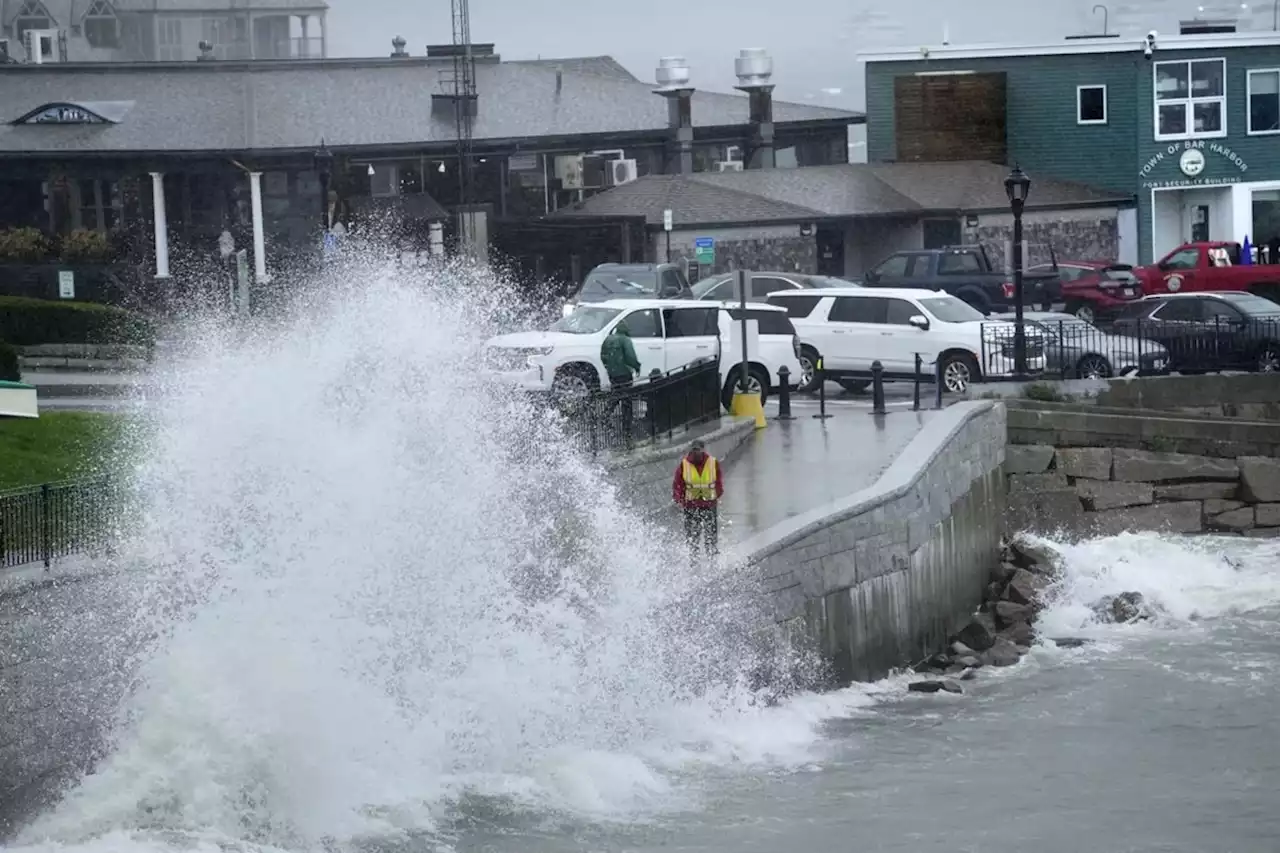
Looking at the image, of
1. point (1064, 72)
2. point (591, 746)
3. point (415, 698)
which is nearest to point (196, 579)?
point (415, 698)

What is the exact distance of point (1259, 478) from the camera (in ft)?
103

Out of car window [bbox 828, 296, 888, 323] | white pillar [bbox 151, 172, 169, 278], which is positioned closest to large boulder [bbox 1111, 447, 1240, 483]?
car window [bbox 828, 296, 888, 323]

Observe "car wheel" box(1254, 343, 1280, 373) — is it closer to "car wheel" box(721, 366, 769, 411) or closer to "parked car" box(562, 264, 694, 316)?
"car wheel" box(721, 366, 769, 411)

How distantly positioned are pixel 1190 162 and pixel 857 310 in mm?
24084

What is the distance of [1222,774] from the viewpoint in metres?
18.2

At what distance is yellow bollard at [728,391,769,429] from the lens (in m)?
28.4

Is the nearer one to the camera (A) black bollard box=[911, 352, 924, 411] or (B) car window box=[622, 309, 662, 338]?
(B) car window box=[622, 309, 662, 338]

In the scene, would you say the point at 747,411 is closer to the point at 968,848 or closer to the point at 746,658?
the point at 746,658

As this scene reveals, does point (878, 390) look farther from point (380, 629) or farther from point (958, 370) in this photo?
point (380, 629)

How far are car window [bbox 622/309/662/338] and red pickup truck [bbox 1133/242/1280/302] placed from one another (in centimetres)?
1697

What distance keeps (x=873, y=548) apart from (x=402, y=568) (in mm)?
5914

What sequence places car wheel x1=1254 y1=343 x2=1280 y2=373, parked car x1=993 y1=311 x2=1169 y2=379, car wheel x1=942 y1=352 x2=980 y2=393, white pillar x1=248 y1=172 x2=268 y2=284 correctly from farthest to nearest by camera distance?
white pillar x1=248 y1=172 x2=268 y2=284 → car wheel x1=1254 y1=343 x2=1280 y2=373 → parked car x1=993 y1=311 x2=1169 y2=379 → car wheel x1=942 y1=352 x2=980 y2=393

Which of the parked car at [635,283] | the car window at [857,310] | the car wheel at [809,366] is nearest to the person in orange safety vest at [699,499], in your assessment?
the car wheel at [809,366]

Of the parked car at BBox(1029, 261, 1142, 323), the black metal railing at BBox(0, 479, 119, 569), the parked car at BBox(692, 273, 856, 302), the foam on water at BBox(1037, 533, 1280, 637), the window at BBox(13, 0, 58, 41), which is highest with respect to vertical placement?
the window at BBox(13, 0, 58, 41)
